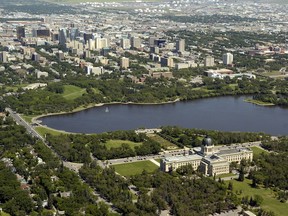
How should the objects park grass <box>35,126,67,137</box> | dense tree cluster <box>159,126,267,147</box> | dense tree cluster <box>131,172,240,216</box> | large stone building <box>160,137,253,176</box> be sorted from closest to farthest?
dense tree cluster <box>131,172,240,216</box>, large stone building <box>160,137,253,176</box>, dense tree cluster <box>159,126,267,147</box>, park grass <box>35,126,67,137</box>

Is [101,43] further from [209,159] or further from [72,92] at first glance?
[209,159]

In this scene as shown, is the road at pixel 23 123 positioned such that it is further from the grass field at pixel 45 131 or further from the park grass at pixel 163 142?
the park grass at pixel 163 142

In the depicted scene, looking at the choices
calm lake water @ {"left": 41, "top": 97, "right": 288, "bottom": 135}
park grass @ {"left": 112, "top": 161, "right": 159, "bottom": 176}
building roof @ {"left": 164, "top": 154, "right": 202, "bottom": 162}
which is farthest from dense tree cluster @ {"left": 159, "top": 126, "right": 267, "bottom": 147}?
park grass @ {"left": 112, "top": 161, "right": 159, "bottom": 176}

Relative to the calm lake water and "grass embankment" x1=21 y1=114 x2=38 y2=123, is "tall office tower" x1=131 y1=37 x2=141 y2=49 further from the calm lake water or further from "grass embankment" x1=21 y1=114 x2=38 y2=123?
"grass embankment" x1=21 y1=114 x2=38 y2=123

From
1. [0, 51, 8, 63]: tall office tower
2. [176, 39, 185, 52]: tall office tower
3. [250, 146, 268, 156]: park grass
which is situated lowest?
[250, 146, 268, 156]: park grass

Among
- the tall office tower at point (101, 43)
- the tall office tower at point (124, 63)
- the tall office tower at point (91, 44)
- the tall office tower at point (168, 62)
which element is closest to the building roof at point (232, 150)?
the tall office tower at point (124, 63)

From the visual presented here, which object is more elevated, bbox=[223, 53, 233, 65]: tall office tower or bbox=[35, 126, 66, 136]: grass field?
bbox=[223, 53, 233, 65]: tall office tower

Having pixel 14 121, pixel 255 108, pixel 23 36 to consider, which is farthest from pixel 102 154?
pixel 23 36

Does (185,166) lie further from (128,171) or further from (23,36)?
(23,36)
